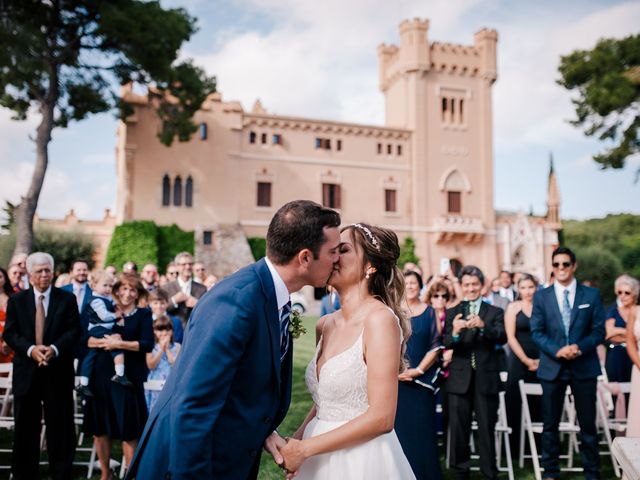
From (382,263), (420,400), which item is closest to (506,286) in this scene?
(420,400)

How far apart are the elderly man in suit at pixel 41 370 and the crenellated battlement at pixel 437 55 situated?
32.9m

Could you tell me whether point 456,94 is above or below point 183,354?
above

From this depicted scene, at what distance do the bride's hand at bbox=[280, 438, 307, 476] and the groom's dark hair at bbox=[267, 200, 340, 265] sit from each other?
79cm

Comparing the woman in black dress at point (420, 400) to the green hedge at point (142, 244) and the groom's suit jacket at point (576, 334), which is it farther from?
the green hedge at point (142, 244)

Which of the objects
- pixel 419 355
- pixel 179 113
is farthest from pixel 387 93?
pixel 419 355

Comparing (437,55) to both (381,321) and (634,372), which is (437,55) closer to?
(634,372)

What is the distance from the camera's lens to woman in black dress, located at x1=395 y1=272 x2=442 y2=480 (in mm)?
4781

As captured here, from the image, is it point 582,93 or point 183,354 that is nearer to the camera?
point 183,354

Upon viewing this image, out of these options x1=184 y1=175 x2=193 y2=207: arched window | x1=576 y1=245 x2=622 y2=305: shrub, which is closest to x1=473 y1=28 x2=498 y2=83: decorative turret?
x1=576 y1=245 x2=622 y2=305: shrub

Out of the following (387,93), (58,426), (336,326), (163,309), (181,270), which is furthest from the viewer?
(387,93)

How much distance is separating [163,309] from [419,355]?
3.21 metres

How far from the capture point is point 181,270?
8.55m

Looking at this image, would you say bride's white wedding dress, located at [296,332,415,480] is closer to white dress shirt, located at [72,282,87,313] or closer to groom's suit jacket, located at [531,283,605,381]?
groom's suit jacket, located at [531,283,605,381]

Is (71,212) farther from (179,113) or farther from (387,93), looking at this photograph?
(387,93)
